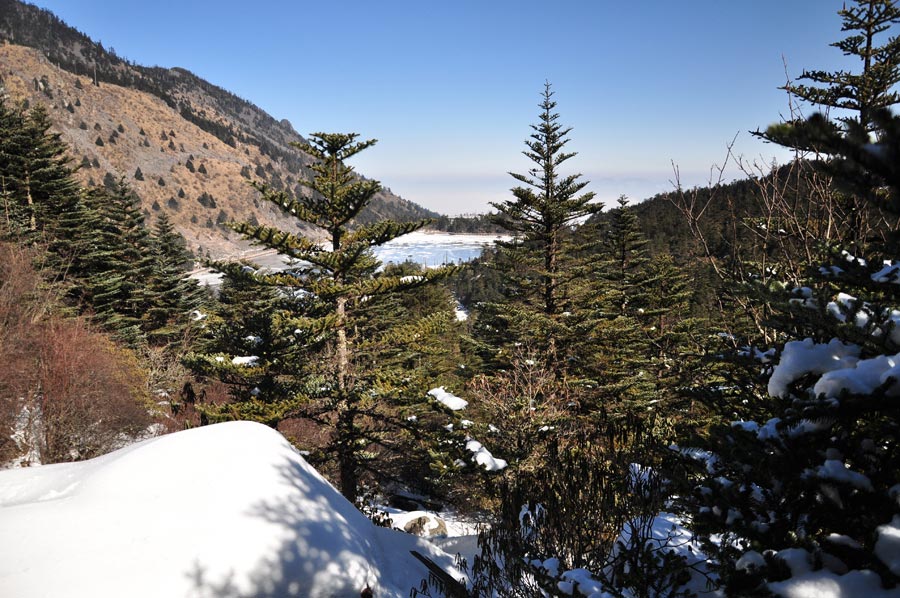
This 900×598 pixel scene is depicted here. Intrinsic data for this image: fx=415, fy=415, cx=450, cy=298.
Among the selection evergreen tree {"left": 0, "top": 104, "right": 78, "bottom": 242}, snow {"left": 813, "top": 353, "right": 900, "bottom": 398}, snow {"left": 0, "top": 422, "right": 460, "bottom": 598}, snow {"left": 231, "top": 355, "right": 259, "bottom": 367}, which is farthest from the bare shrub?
snow {"left": 813, "top": 353, "right": 900, "bottom": 398}

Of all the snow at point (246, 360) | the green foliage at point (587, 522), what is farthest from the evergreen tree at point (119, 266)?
the green foliage at point (587, 522)

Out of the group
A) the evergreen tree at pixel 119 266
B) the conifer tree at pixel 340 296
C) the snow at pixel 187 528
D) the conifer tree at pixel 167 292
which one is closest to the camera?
the snow at pixel 187 528

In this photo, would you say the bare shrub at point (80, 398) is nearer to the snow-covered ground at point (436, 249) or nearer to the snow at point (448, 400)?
the snow at point (448, 400)

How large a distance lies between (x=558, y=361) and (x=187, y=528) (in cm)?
1519

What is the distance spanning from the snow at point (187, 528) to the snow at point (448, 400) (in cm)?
A: 500

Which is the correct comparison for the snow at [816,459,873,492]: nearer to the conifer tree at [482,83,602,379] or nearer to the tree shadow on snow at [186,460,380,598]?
the tree shadow on snow at [186,460,380,598]

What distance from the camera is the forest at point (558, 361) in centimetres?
192

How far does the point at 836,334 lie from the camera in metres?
2.14

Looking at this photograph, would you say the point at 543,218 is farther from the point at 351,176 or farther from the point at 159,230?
the point at 159,230

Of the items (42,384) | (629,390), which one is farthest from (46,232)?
(629,390)

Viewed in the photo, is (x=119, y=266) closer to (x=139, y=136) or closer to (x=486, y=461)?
(x=486, y=461)

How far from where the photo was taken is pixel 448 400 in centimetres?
→ 1121

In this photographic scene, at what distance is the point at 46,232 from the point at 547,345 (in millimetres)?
27127

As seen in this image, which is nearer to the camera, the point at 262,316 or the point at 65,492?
the point at 65,492
